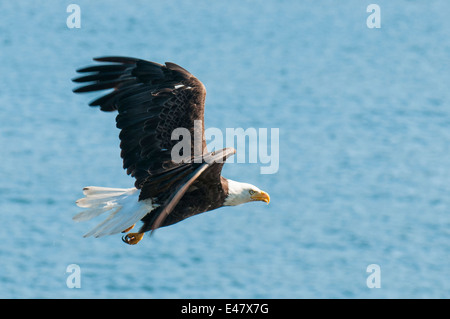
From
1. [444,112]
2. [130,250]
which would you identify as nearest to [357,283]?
[130,250]

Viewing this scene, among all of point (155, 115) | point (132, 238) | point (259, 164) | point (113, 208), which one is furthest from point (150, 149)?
point (259, 164)

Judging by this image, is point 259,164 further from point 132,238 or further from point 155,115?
point 155,115

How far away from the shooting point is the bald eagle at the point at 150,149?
317 inches

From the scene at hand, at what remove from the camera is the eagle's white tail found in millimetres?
7980

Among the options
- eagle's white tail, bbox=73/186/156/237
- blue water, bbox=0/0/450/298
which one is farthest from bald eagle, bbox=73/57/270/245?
blue water, bbox=0/0/450/298

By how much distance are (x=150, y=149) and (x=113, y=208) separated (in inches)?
23.6

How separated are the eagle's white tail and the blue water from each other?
15.4 metres

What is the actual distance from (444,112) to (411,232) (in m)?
5.64

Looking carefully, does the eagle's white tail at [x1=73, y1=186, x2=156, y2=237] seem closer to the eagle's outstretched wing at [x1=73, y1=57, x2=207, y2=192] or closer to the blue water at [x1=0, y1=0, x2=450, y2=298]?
the eagle's outstretched wing at [x1=73, y1=57, x2=207, y2=192]

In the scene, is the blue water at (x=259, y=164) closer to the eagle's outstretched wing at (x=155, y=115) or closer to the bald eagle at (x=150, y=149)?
the bald eagle at (x=150, y=149)

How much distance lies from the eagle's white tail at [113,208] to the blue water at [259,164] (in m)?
15.4

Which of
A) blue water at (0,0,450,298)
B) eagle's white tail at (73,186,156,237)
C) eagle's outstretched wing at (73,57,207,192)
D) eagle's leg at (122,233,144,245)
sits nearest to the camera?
eagle's white tail at (73,186,156,237)

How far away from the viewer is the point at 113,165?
25859 mm

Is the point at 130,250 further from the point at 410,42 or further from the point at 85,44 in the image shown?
the point at 410,42
